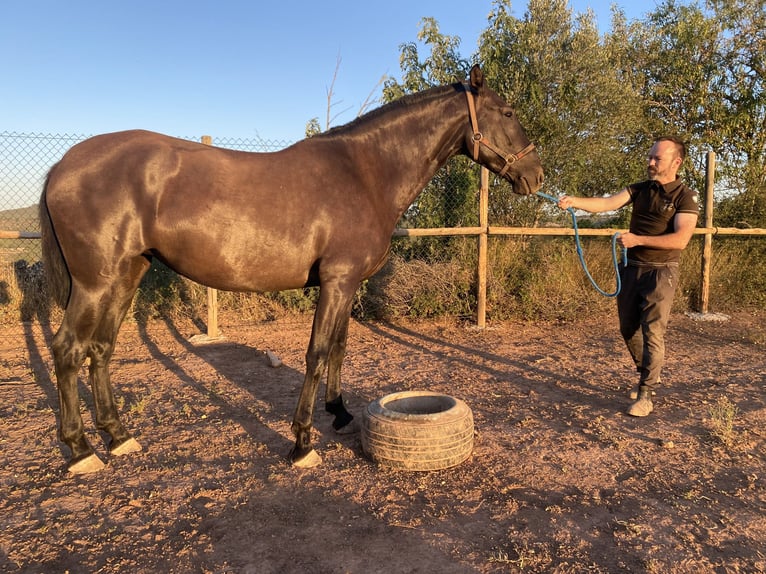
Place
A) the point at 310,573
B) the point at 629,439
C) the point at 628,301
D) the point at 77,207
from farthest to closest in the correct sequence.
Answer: the point at 628,301 < the point at 629,439 < the point at 77,207 < the point at 310,573

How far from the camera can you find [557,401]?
4039 mm

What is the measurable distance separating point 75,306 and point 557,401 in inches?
144

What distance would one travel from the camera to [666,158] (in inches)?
143

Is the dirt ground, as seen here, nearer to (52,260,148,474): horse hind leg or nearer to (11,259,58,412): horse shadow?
(52,260,148,474): horse hind leg

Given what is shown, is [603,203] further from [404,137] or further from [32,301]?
[32,301]

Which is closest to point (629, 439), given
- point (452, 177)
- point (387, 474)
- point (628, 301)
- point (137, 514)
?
point (628, 301)

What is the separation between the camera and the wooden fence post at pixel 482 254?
6.64 meters

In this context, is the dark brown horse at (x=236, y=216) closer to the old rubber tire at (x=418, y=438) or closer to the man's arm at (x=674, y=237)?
the old rubber tire at (x=418, y=438)

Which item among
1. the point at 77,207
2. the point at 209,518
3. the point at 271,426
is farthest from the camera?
the point at 271,426

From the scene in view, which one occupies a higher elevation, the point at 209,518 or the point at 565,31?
the point at 565,31

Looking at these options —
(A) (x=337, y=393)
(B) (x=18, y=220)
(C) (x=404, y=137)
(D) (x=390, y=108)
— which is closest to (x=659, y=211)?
(C) (x=404, y=137)

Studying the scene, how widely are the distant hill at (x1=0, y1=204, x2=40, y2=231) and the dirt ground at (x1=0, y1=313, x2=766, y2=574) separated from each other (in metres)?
1.91

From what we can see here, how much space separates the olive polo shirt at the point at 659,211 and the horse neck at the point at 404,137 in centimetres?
170

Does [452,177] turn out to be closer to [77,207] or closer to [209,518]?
[77,207]
